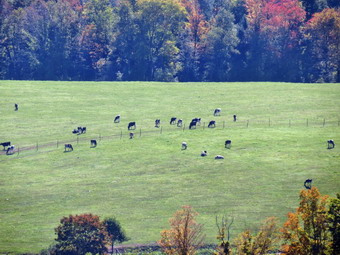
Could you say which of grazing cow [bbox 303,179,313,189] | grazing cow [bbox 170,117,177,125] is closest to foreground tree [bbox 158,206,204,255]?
grazing cow [bbox 303,179,313,189]

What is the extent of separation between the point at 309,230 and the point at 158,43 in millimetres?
88499

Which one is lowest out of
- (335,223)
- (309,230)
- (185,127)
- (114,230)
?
(114,230)

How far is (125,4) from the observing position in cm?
13588

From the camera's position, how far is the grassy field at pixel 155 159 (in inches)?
2714

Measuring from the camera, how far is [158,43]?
137750 mm

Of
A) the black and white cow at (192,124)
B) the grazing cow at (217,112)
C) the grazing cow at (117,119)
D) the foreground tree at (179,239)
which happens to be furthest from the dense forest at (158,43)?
the foreground tree at (179,239)

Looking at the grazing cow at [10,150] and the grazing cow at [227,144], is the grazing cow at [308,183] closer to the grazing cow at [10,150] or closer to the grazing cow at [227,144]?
the grazing cow at [227,144]

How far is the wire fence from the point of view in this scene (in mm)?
88688

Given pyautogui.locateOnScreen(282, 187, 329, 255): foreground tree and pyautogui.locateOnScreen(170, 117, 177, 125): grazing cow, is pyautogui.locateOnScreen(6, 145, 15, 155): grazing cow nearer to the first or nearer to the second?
pyautogui.locateOnScreen(170, 117, 177, 125): grazing cow

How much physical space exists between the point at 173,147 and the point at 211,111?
20169 mm

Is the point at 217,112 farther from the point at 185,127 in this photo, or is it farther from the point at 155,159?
the point at 155,159

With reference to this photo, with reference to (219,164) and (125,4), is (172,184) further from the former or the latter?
(125,4)

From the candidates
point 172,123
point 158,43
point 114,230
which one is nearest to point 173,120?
point 172,123

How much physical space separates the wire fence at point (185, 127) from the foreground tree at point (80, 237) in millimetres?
27734
